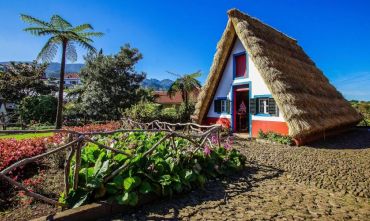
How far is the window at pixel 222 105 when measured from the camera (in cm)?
1460

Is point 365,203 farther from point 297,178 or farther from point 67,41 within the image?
point 67,41

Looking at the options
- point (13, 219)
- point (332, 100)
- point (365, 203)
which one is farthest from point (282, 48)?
point (13, 219)

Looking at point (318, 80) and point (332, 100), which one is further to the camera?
point (318, 80)

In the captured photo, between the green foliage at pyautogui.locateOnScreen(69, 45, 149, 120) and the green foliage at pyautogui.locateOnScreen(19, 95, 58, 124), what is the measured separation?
163 inches

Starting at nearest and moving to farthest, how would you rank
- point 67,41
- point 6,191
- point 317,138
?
point 6,191 → point 317,138 → point 67,41

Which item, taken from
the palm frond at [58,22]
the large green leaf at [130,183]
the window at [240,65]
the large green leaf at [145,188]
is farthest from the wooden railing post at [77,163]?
the palm frond at [58,22]

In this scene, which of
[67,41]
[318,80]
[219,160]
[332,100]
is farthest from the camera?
[67,41]

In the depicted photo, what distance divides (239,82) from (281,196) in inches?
371

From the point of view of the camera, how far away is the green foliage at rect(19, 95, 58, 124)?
24.3 metres

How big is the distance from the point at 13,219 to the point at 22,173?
244 centimetres

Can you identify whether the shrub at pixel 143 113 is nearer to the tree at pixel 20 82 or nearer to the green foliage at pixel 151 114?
the green foliage at pixel 151 114

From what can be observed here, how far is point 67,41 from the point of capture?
17000mm

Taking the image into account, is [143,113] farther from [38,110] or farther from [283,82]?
[38,110]

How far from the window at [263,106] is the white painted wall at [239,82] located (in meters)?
0.31
